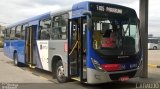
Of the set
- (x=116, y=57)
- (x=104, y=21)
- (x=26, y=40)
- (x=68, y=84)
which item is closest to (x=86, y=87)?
(x=68, y=84)

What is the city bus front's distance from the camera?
10.4 meters

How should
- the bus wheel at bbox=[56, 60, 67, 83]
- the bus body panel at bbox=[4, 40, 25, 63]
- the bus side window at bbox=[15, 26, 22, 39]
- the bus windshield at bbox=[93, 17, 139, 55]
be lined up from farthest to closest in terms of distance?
the bus side window at bbox=[15, 26, 22, 39], the bus body panel at bbox=[4, 40, 25, 63], the bus wheel at bbox=[56, 60, 67, 83], the bus windshield at bbox=[93, 17, 139, 55]

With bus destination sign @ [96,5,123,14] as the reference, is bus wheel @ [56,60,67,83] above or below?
below

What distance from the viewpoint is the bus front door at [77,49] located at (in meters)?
10.9

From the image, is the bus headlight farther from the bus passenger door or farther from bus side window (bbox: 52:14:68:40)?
the bus passenger door

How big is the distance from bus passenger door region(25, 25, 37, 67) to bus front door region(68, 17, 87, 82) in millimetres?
4706

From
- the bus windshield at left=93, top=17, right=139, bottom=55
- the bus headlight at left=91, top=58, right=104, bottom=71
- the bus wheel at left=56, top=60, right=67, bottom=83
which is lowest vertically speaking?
the bus wheel at left=56, top=60, right=67, bottom=83

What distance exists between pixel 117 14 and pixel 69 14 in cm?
186

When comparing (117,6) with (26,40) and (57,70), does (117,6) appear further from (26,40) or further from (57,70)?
(26,40)

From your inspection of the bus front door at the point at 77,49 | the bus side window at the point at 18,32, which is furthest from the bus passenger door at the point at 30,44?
the bus front door at the point at 77,49


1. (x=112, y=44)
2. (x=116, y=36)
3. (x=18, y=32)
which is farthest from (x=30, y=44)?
(x=112, y=44)

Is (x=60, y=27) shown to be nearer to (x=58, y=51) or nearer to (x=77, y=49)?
(x=58, y=51)

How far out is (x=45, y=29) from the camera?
47.3 feet

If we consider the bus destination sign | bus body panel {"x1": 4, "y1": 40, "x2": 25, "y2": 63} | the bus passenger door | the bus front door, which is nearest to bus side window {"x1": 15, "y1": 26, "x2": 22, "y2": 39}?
bus body panel {"x1": 4, "y1": 40, "x2": 25, "y2": 63}
